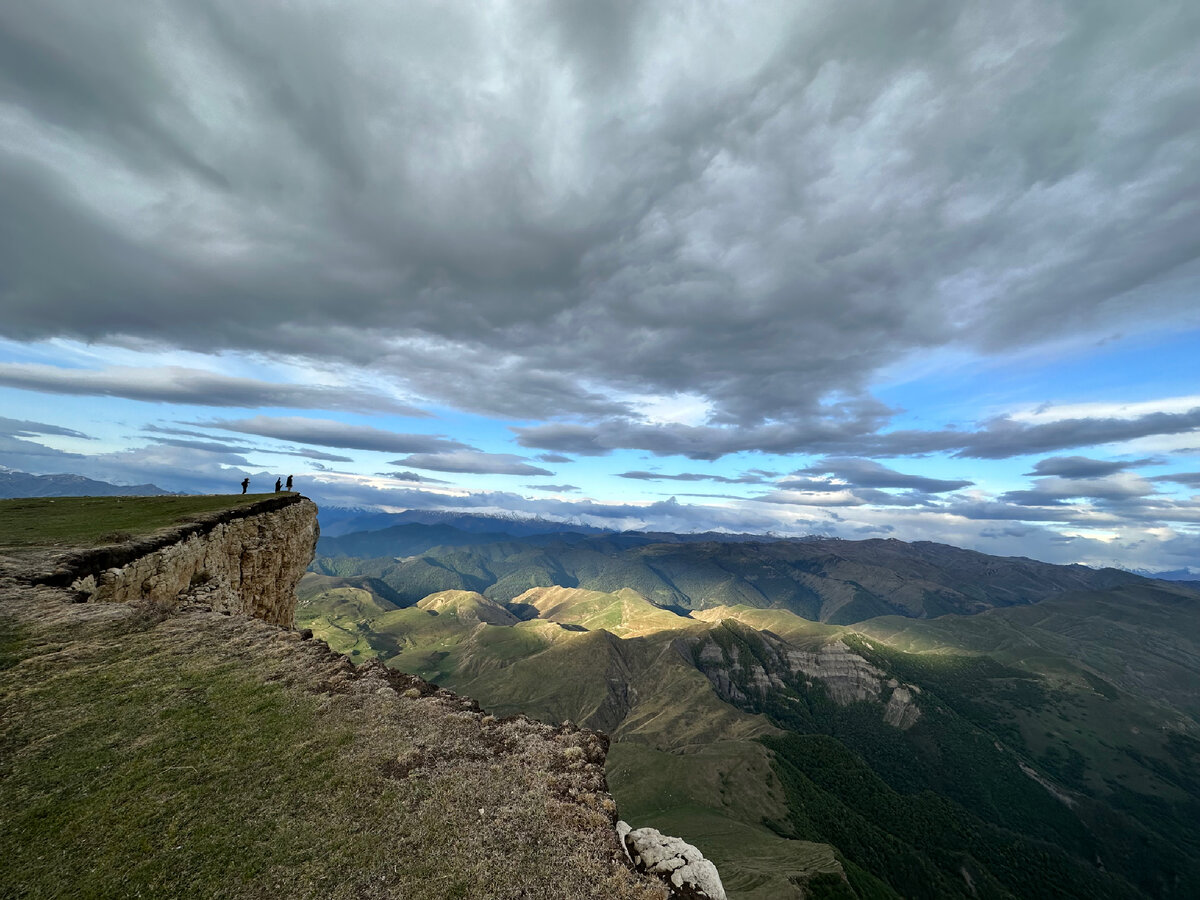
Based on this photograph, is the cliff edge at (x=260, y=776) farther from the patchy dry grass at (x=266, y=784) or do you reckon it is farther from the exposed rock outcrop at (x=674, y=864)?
the exposed rock outcrop at (x=674, y=864)

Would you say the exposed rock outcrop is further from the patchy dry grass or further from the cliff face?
the cliff face

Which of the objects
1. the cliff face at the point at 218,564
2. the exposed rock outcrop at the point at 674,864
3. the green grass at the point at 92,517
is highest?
the green grass at the point at 92,517

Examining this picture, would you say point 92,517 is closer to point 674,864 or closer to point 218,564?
point 218,564

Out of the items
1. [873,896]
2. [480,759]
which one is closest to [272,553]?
[480,759]

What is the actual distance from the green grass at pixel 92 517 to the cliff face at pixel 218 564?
97.6 inches

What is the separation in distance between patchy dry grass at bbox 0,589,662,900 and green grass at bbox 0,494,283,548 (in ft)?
44.4

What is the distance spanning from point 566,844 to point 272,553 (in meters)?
50.5

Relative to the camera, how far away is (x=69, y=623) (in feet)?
70.9

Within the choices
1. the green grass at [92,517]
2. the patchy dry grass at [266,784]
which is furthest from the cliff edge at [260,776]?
the green grass at [92,517]

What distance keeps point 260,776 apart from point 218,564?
3371 centimetres

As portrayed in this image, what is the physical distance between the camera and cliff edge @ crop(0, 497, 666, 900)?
11.5 m

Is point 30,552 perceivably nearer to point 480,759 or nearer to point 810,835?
point 480,759

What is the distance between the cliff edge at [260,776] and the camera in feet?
37.7

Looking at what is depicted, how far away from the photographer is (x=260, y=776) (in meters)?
14.5
